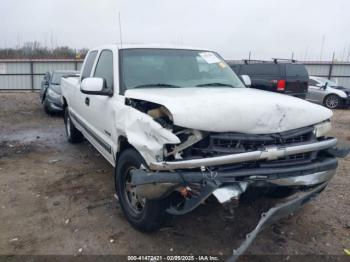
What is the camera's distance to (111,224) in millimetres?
3781

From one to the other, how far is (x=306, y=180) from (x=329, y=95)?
44.9ft

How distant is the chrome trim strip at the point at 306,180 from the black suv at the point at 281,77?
8.55 m

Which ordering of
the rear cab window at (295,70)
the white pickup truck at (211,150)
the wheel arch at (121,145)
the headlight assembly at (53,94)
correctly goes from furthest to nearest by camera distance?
the rear cab window at (295,70), the headlight assembly at (53,94), the wheel arch at (121,145), the white pickup truck at (211,150)

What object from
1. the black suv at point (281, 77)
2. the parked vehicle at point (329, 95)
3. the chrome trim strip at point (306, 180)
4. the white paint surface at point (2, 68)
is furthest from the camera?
the white paint surface at point (2, 68)

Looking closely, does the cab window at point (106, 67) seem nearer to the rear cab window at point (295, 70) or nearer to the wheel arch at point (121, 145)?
the wheel arch at point (121, 145)

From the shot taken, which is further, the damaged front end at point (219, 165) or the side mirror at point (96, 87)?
the side mirror at point (96, 87)

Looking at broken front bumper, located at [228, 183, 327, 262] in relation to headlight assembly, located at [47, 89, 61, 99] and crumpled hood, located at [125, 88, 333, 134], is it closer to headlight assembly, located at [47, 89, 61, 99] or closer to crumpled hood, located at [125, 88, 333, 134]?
crumpled hood, located at [125, 88, 333, 134]

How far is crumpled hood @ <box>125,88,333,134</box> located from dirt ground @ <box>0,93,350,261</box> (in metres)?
1.24

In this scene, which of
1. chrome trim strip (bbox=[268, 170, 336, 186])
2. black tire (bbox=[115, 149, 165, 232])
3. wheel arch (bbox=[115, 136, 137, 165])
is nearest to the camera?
chrome trim strip (bbox=[268, 170, 336, 186])

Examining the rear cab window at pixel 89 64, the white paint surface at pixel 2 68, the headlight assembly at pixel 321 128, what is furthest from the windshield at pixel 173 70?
the white paint surface at pixel 2 68

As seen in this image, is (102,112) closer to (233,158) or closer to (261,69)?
(233,158)

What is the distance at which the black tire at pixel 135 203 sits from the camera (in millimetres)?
3236

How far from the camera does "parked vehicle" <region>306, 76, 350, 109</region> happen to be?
15.2 m

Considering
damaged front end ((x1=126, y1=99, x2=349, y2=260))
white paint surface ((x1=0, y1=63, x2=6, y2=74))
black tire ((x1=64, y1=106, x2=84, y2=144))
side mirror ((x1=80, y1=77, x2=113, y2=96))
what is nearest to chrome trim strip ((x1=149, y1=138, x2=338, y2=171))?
damaged front end ((x1=126, y1=99, x2=349, y2=260))
